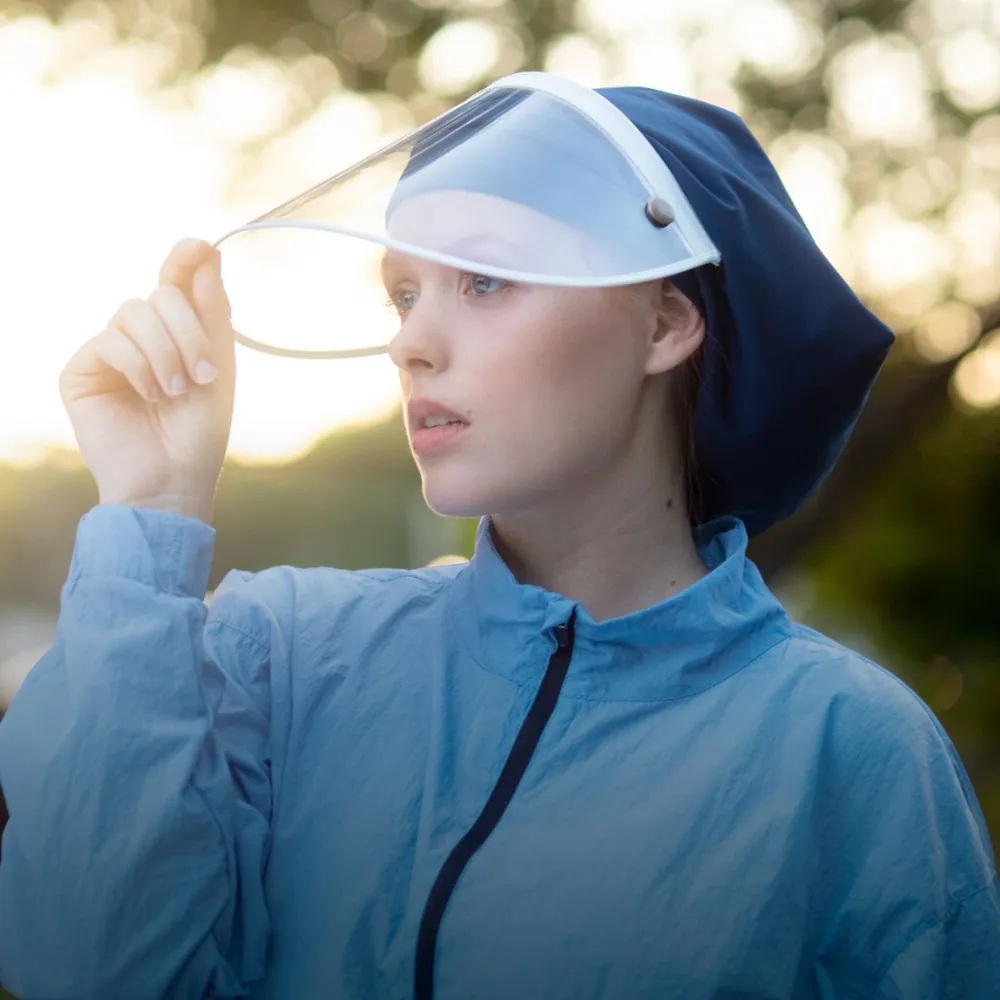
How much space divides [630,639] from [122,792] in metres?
0.69

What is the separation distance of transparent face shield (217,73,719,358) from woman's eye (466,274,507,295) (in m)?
0.06

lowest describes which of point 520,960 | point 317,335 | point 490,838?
Answer: point 520,960

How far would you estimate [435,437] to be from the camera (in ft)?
5.42

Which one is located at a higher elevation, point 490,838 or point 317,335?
point 317,335

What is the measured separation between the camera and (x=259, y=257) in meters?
1.76

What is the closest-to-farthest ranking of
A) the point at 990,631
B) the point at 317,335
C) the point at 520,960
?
the point at 520,960
the point at 317,335
the point at 990,631

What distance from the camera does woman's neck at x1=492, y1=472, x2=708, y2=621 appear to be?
5.90 ft

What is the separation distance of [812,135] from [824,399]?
12.2ft

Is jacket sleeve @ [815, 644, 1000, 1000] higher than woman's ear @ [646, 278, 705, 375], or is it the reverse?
woman's ear @ [646, 278, 705, 375]

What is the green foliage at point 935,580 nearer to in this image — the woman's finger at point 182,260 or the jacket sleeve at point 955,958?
the jacket sleeve at point 955,958

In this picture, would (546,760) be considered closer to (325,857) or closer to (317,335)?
(325,857)

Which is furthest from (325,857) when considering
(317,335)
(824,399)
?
(824,399)

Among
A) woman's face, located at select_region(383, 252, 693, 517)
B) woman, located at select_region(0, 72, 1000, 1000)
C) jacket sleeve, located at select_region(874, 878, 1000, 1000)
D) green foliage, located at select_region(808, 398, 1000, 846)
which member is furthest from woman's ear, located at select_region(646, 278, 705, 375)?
green foliage, located at select_region(808, 398, 1000, 846)

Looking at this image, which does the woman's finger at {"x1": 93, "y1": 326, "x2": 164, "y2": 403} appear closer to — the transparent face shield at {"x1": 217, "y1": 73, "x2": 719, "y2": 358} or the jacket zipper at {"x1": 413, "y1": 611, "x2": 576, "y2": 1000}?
the transparent face shield at {"x1": 217, "y1": 73, "x2": 719, "y2": 358}
